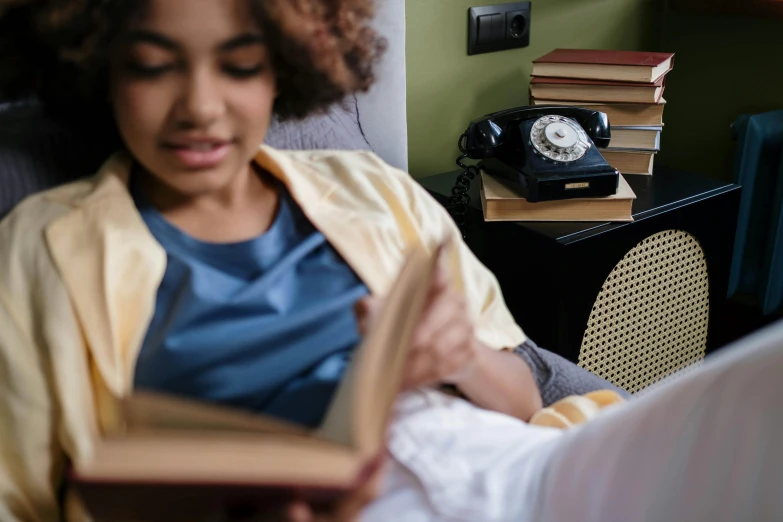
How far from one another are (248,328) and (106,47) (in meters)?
0.29

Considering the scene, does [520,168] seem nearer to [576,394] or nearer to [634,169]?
[634,169]

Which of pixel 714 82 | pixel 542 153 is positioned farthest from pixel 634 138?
pixel 714 82

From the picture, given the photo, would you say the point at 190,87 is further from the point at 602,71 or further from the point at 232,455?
the point at 602,71

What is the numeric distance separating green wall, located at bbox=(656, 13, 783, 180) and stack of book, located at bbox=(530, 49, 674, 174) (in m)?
0.49

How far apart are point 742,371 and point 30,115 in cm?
71

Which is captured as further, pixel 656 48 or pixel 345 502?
pixel 656 48

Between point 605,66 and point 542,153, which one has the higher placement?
point 605,66

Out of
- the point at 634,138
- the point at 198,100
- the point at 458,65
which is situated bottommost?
the point at 634,138

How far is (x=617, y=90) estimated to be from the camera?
1.48m

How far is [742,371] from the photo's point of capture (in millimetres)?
612

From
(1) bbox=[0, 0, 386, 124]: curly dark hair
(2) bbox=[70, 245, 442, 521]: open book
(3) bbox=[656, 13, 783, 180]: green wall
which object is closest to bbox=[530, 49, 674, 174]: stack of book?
(3) bbox=[656, 13, 783, 180]: green wall

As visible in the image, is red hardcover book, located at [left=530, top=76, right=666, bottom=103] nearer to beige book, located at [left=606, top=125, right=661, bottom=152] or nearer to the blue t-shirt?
beige book, located at [left=606, top=125, right=661, bottom=152]

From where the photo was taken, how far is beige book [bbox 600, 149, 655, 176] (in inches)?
60.2

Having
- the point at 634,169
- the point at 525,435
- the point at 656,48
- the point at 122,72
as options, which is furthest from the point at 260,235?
the point at 656,48
